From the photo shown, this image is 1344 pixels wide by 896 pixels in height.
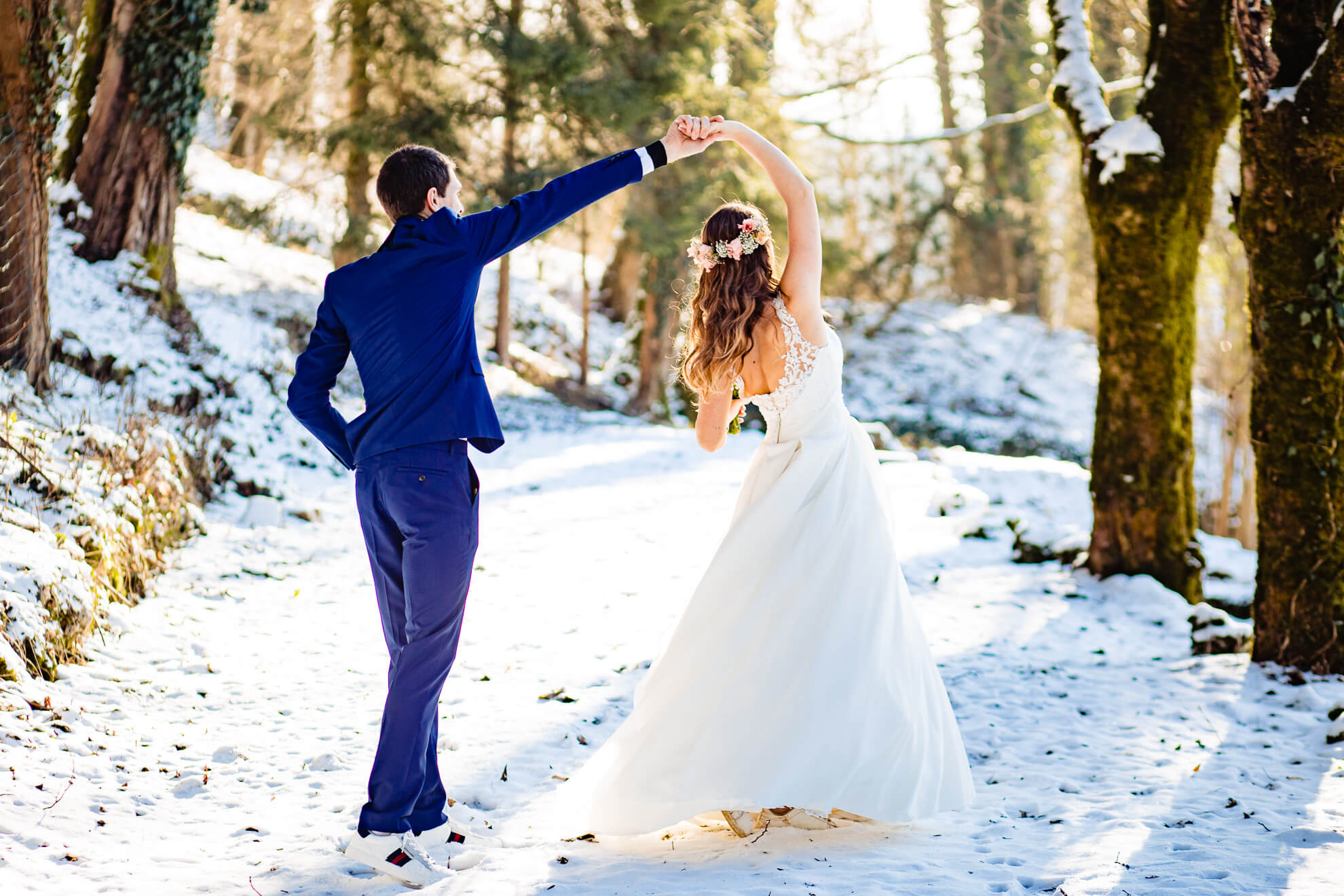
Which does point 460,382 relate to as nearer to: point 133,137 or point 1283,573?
point 1283,573

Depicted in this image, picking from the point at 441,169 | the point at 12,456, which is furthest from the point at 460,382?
the point at 12,456

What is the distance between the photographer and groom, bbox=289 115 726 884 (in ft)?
9.52

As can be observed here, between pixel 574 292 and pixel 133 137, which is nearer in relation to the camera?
pixel 133 137

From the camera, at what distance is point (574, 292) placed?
78.1ft

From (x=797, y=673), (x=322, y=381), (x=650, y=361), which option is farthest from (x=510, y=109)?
(x=797, y=673)

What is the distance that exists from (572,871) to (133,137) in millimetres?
9158

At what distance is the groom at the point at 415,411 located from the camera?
114 inches

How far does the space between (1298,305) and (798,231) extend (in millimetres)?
3049

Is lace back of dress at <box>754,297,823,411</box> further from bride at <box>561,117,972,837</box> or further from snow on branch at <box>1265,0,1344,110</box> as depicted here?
snow on branch at <box>1265,0,1344,110</box>

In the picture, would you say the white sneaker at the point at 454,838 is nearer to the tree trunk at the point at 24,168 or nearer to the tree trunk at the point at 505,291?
the tree trunk at the point at 24,168

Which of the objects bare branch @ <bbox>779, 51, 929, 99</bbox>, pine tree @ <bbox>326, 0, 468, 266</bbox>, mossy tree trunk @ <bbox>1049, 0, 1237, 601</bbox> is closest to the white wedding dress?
mossy tree trunk @ <bbox>1049, 0, 1237, 601</bbox>

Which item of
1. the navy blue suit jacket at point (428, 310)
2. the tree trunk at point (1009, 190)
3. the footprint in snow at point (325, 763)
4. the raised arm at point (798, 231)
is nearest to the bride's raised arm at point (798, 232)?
the raised arm at point (798, 231)

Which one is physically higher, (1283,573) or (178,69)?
(178,69)

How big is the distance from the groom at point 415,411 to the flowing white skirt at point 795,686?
2.25 feet
